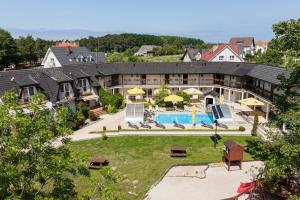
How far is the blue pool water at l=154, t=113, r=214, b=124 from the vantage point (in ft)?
135

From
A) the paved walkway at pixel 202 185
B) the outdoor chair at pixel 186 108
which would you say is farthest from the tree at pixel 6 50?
the paved walkway at pixel 202 185

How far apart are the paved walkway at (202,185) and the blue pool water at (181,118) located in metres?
15.8

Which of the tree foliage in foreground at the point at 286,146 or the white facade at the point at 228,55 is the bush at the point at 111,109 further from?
the white facade at the point at 228,55

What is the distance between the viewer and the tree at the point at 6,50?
283 ft

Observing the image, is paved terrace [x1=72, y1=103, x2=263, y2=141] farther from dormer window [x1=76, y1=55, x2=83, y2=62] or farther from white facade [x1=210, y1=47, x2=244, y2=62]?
dormer window [x1=76, y1=55, x2=83, y2=62]

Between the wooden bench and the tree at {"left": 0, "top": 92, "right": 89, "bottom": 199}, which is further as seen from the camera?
the wooden bench

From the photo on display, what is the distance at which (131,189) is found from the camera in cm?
2183

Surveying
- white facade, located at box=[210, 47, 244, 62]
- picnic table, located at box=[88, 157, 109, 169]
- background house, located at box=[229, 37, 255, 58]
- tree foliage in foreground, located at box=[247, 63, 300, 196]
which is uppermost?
background house, located at box=[229, 37, 255, 58]

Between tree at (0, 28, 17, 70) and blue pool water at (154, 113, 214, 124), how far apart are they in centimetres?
6398

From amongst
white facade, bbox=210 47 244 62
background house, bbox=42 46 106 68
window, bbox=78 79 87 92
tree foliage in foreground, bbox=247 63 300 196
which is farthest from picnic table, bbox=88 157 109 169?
white facade, bbox=210 47 244 62

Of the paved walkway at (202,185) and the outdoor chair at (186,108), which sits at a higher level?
the outdoor chair at (186,108)

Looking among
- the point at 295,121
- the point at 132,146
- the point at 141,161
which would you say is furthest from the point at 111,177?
the point at 132,146

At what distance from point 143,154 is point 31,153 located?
19.2m

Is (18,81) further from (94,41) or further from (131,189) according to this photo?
(94,41)
